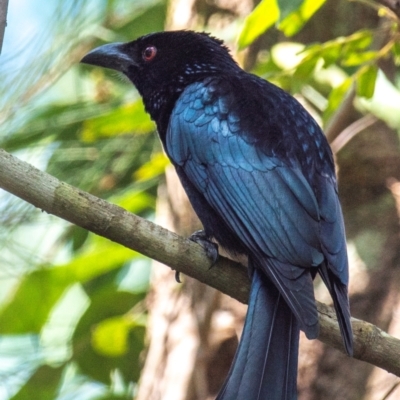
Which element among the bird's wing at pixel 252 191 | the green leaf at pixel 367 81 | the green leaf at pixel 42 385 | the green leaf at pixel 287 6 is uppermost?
the green leaf at pixel 287 6

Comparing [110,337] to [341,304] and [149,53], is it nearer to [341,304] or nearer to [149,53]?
[149,53]

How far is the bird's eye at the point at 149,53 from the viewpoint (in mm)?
4723

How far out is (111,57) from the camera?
478cm

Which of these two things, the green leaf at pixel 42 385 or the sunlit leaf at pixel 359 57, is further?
the green leaf at pixel 42 385

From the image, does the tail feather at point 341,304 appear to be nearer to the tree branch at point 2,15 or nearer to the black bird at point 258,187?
the black bird at point 258,187

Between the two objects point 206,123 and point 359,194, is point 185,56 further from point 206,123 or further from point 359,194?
point 359,194

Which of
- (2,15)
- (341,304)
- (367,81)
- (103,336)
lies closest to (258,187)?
(341,304)

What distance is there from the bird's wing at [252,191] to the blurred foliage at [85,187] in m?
0.65

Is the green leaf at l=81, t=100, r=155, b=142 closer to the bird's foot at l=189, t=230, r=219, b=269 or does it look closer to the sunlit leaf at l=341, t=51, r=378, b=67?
the bird's foot at l=189, t=230, r=219, b=269

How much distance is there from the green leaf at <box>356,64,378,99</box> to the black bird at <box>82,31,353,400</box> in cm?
29

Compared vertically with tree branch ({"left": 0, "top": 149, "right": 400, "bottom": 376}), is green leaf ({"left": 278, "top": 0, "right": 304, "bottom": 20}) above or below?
above

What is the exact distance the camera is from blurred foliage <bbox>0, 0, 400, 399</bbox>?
5137mm

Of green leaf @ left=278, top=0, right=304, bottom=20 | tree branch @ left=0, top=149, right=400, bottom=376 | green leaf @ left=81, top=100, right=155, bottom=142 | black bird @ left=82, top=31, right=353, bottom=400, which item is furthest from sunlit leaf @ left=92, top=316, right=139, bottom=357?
green leaf @ left=278, top=0, right=304, bottom=20

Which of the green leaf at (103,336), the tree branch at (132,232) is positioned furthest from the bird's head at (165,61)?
the tree branch at (132,232)
